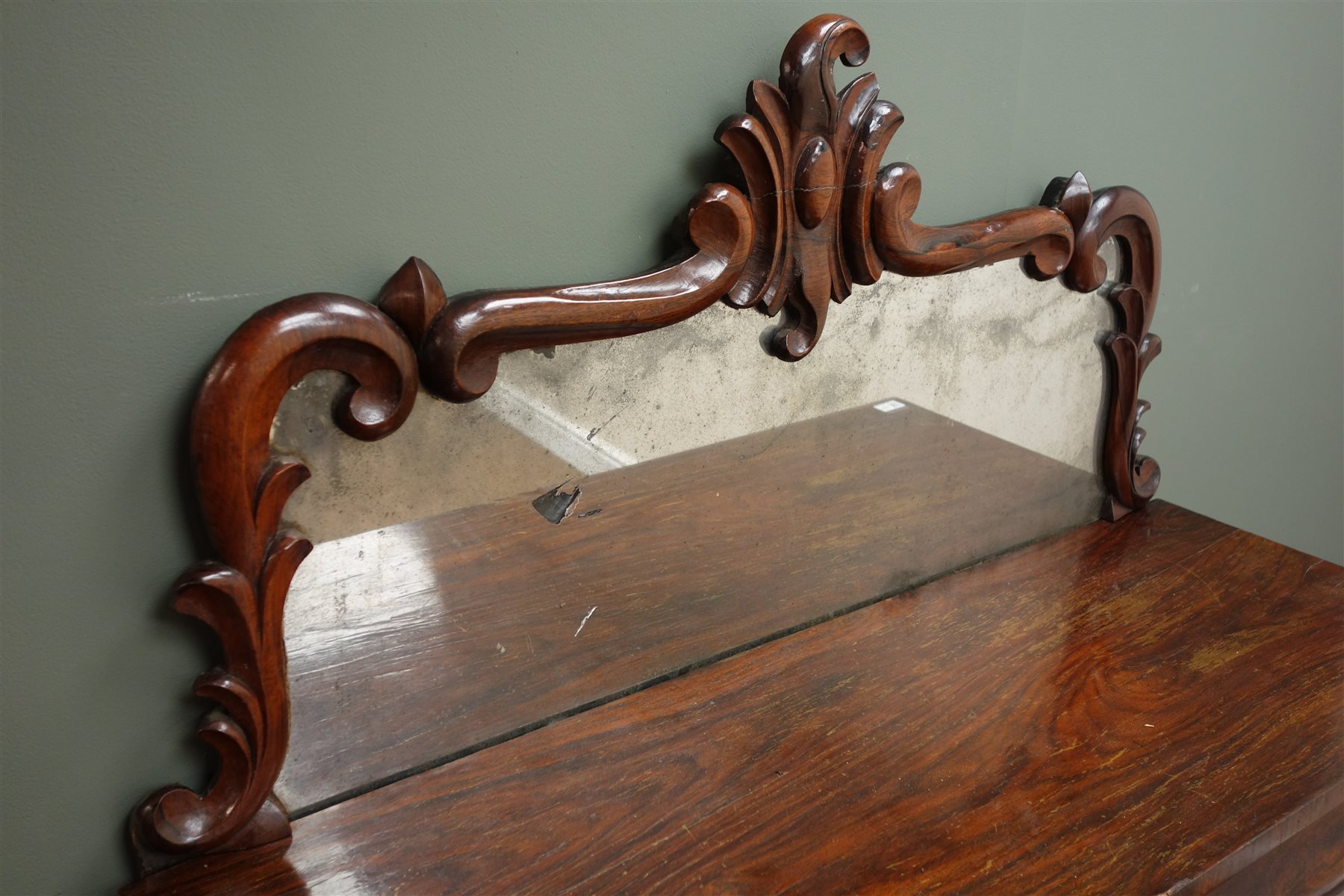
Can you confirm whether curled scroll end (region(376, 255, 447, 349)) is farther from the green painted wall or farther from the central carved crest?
the central carved crest

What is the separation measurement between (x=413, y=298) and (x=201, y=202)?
0.48ft

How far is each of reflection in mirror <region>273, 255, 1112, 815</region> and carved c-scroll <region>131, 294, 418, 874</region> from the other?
0.03 meters

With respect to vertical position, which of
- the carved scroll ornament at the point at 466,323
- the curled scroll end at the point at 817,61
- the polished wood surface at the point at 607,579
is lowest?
the polished wood surface at the point at 607,579

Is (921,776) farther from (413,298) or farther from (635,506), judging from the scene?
(413,298)

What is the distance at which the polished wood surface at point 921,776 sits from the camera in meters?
0.76

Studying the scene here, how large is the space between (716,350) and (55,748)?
578mm

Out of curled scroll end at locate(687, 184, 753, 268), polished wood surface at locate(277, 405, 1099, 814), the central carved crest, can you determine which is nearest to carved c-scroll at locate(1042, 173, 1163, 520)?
polished wood surface at locate(277, 405, 1099, 814)

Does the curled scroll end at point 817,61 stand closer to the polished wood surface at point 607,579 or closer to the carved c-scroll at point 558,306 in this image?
the carved c-scroll at point 558,306

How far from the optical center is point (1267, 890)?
830mm

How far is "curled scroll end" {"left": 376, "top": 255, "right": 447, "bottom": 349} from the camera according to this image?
0.75 m

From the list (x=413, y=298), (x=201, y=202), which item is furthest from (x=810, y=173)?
(x=201, y=202)

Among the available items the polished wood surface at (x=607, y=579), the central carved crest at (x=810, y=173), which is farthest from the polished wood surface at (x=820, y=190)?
the polished wood surface at (x=607, y=579)

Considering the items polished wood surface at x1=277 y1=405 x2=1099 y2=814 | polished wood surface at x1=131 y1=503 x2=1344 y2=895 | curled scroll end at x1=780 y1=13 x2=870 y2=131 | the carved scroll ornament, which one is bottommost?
polished wood surface at x1=131 y1=503 x2=1344 y2=895

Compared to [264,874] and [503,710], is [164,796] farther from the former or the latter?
[503,710]
